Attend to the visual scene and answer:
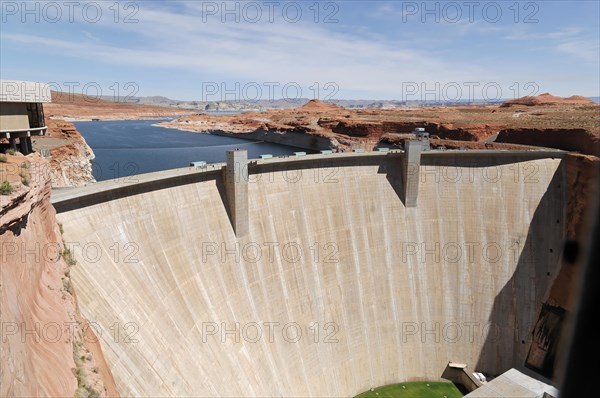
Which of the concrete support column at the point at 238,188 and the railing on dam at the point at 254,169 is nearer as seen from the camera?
the railing on dam at the point at 254,169

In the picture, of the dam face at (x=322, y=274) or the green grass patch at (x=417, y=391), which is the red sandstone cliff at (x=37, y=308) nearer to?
the dam face at (x=322, y=274)

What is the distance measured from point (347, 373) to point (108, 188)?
1421 centimetres

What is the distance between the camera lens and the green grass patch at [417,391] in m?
21.1

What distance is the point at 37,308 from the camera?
8883 millimetres

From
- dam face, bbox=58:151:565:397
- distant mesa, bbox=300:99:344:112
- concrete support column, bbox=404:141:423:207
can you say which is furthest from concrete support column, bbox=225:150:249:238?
distant mesa, bbox=300:99:344:112

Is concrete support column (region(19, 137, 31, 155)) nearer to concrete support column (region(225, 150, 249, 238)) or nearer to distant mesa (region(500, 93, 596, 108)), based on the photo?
concrete support column (region(225, 150, 249, 238))

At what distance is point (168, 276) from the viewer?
15.6 metres

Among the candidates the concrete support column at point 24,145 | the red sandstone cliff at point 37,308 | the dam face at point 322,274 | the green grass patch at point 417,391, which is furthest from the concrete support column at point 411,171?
the concrete support column at point 24,145

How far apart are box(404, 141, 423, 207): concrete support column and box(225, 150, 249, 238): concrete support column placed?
32.2ft

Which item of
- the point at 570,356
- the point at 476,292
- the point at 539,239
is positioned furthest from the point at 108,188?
the point at 539,239

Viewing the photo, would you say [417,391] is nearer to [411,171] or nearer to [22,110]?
[411,171]

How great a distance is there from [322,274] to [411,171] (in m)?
7.92

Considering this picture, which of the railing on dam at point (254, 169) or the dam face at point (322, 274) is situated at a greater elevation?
the railing on dam at point (254, 169)

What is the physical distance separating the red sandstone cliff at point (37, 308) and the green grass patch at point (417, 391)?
1449 centimetres
